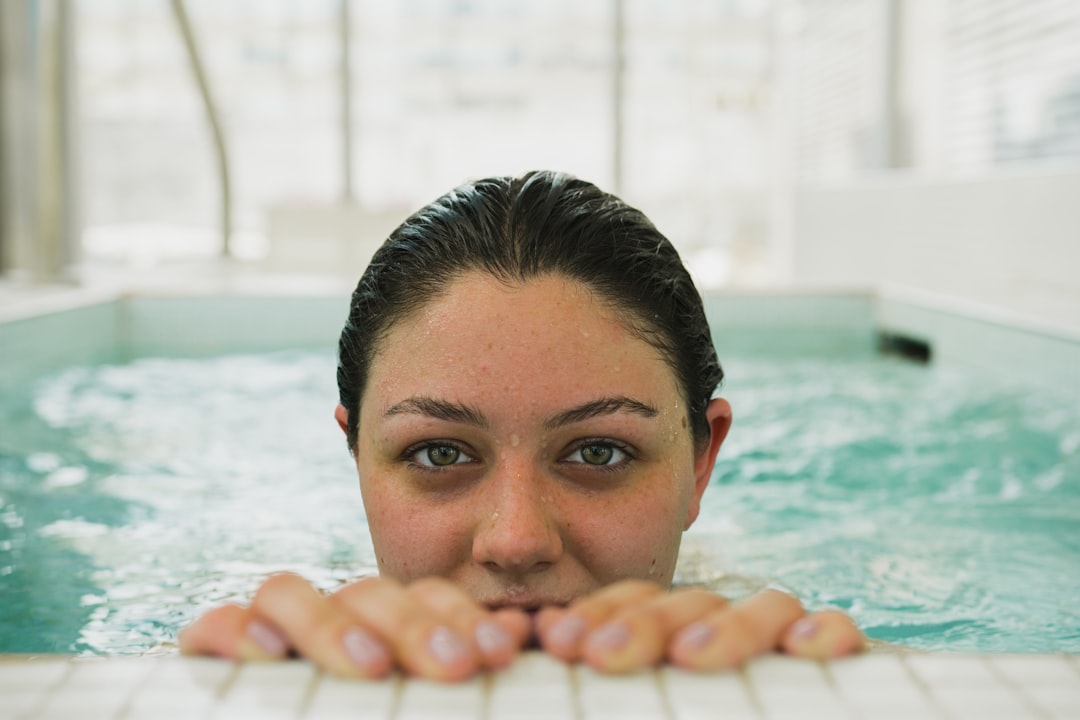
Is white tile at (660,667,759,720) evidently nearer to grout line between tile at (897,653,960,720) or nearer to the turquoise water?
grout line between tile at (897,653,960,720)

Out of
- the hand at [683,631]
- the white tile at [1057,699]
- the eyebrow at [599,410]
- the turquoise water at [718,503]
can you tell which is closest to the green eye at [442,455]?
the eyebrow at [599,410]

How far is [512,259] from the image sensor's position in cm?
147

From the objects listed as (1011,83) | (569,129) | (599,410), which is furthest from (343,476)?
(569,129)

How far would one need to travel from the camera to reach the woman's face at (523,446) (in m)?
1.29

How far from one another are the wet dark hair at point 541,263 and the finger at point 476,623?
64cm

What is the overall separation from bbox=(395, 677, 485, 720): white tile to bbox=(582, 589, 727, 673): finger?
9cm

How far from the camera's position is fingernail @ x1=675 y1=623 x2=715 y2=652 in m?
0.83

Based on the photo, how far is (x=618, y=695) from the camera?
79 cm

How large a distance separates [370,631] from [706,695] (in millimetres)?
244

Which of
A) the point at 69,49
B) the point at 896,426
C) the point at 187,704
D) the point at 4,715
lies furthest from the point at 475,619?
the point at 69,49

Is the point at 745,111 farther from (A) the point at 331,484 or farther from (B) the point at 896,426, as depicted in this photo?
(A) the point at 331,484

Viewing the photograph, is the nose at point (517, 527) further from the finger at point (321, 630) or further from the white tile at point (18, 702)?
the white tile at point (18, 702)

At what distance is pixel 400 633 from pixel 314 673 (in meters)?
0.07

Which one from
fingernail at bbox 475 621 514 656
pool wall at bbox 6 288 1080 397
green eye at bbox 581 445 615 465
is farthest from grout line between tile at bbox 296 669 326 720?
pool wall at bbox 6 288 1080 397
